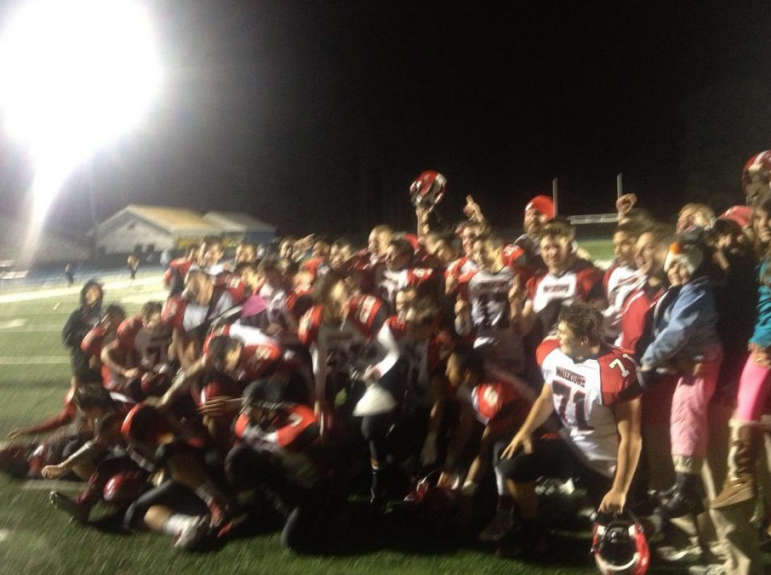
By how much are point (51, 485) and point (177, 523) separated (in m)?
1.36

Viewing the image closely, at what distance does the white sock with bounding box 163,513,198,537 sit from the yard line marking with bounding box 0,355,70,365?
21.6 ft

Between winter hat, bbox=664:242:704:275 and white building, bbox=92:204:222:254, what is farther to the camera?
white building, bbox=92:204:222:254

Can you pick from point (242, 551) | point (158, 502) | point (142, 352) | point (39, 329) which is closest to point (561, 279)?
point (242, 551)

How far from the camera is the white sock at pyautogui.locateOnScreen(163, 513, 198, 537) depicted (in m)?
3.45

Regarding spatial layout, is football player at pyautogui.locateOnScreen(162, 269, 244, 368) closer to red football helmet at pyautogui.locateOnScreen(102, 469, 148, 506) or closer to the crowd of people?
the crowd of people

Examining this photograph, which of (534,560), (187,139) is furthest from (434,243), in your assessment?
(187,139)

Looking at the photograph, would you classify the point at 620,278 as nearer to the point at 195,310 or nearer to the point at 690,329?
the point at 690,329

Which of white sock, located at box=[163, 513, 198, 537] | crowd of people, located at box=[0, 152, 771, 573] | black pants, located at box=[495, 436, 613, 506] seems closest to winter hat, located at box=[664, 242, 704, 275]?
crowd of people, located at box=[0, 152, 771, 573]

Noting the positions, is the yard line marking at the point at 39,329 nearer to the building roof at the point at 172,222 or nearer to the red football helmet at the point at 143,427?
the building roof at the point at 172,222

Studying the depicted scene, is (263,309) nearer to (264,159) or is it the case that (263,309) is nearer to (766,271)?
(766,271)

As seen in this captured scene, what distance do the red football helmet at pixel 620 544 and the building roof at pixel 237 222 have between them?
71.0ft

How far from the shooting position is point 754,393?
2.71 m

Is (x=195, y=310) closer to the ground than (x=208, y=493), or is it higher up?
higher up

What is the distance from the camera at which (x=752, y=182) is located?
391 cm
